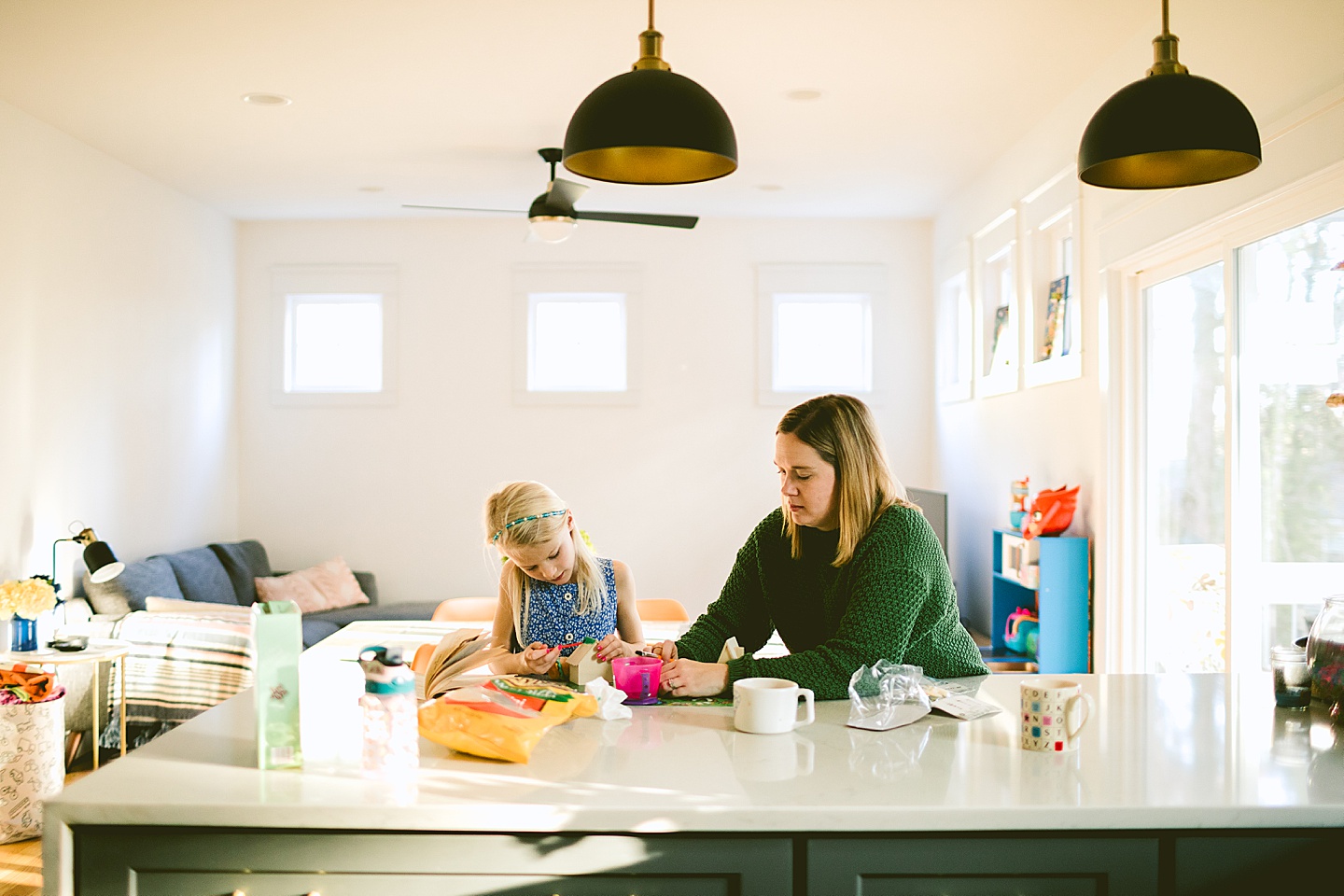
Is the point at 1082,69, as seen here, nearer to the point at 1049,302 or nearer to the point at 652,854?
the point at 1049,302

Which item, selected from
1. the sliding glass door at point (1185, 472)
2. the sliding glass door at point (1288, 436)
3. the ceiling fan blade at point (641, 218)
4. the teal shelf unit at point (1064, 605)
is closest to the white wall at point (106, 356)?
the ceiling fan blade at point (641, 218)

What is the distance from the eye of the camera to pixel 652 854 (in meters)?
1.34

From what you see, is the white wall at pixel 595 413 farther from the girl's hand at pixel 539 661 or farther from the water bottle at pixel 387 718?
the water bottle at pixel 387 718

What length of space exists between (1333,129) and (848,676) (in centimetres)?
209

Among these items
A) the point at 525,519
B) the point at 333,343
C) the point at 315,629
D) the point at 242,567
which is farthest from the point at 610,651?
the point at 333,343

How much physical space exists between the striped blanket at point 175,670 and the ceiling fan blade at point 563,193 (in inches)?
94.8

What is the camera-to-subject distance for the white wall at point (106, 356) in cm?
477

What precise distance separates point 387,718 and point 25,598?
10.9 ft

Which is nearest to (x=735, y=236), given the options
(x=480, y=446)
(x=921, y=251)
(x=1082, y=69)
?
(x=921, y=251)

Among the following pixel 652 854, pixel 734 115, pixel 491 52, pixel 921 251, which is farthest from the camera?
pixel 921 251

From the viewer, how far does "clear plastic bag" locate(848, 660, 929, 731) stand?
5.76ft

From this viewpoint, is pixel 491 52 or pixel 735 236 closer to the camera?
pixel 491 52

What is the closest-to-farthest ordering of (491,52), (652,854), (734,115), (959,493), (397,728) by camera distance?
(652,854)
(397,728)
(491,52)
(734,115)
(959,493)

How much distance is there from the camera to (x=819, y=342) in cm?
721
